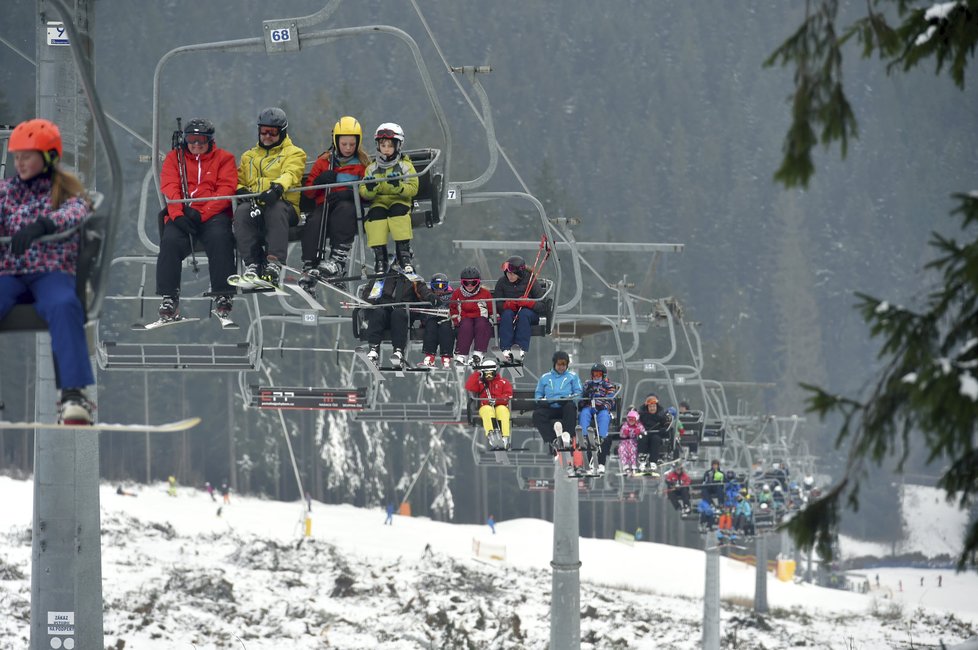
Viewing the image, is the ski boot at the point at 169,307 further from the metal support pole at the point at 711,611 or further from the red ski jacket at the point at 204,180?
the metal support pole at the point at 711,611

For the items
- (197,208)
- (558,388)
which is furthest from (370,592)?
(197,208)

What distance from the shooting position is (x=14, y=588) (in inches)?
800

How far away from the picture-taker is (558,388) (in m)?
16.7

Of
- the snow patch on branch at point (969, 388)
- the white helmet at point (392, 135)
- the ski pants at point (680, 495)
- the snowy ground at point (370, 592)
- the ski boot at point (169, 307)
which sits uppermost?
the white helmet at point (392, 135)

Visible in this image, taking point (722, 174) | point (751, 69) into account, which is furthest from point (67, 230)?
point (751, 69)

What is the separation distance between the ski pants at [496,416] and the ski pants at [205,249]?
22.9 ft

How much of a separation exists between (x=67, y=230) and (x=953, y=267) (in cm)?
352

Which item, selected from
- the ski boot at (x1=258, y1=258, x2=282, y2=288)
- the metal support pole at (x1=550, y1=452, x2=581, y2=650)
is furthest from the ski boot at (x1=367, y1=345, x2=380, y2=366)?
the metal support pole at (x1=550, y1=452, x2=581, y2=650)

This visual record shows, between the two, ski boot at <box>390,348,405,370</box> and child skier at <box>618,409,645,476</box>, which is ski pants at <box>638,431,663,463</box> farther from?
ski boot at <box>390,348,405,370</box>

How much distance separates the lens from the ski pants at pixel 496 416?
16312 millimetres

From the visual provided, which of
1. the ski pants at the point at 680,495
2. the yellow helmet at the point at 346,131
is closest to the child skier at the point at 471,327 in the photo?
the yellow helmet at the point at 346,131

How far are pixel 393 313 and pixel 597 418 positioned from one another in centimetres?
463

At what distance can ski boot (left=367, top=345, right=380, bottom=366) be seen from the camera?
1292 centimetres

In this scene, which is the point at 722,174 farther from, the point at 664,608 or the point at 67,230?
the point at 67,230
